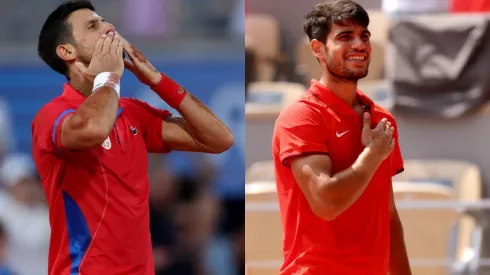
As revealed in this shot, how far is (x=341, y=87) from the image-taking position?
2.52 meters

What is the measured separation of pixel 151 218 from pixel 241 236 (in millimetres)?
278

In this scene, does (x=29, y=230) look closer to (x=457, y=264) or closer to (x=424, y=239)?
(x=424, y=239)

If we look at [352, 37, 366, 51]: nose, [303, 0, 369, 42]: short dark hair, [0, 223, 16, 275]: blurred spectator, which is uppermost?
[303, 0, 369, 42]: short dark hair

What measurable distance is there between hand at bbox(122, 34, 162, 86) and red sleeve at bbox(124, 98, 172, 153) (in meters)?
0.12

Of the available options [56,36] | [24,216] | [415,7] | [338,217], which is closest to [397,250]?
[338,217]

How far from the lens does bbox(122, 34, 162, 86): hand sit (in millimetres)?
2227

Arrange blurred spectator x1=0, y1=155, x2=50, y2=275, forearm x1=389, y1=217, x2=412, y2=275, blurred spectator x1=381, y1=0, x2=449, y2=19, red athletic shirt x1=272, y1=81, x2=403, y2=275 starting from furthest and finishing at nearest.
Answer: blurred spectator x1=381, y1=0, x2=449, y2=19 → blurred spectator x1=0, y1=155, x2=50, y2=275 → forearm x1=389, y1=217, x2=412, y2=275 → red athletic shirt x1=272, y1=81, x2=403, y2=275

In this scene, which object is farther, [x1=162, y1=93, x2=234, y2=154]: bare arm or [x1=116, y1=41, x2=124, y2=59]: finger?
[x1=162, y1=93, x2=234, y2=154]: bare arm

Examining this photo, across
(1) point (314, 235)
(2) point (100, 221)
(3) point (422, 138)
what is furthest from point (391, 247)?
(3) point (422, 138)

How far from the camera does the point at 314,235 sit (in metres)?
2.41

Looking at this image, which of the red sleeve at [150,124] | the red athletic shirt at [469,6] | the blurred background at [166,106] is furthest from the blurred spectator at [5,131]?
the red athletic shirt at [469,6]

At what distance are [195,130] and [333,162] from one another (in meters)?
0.37

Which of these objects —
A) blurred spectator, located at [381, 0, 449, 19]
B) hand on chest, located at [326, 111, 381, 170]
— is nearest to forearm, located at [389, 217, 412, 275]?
hand on chest, located at [326, 111, 381, 170]

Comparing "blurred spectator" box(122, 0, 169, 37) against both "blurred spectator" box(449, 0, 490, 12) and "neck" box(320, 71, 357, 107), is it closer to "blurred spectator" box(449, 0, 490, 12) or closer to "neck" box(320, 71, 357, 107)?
"neck" box(320, 71, 357, 107)
